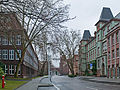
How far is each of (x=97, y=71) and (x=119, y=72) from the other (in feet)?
71.3

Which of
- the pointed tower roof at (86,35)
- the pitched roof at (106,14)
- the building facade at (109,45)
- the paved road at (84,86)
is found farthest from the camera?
the pointed tower roof at (86,35)

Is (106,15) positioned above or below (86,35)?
above

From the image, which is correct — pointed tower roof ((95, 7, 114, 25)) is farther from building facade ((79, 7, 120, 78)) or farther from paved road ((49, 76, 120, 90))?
paved road ((49, 76, 120, 90))

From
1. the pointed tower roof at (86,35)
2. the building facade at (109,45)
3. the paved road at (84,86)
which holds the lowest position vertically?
the paved road at (84,86)

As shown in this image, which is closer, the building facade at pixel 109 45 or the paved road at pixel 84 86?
the paved road at pixel 84 86

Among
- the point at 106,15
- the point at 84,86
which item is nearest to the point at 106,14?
the point at 106,15

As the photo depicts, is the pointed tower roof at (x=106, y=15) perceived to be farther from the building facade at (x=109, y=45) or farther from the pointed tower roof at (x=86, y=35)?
the pointed tower roof at (x=86, y=35)

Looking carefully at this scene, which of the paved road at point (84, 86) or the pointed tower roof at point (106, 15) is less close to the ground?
the pointed tower roof at point (106, 15)

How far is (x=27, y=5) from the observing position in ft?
29.9

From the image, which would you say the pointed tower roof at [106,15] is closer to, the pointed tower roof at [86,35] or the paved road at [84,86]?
the pointed tower roof at [86,35]

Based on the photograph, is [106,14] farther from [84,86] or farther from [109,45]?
[84,86]

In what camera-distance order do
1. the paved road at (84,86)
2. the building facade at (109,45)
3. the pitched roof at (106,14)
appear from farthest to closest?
the pitched roof at (106,14)
the building facade at (109,45)
the paved road at (84,86)

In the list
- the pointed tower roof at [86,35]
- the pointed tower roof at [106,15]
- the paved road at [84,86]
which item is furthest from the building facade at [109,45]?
the pointed tower roof at [86,35]

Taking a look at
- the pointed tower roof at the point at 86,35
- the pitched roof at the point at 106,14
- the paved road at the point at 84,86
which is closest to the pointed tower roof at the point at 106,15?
the pitched roof at the point at 106,14
